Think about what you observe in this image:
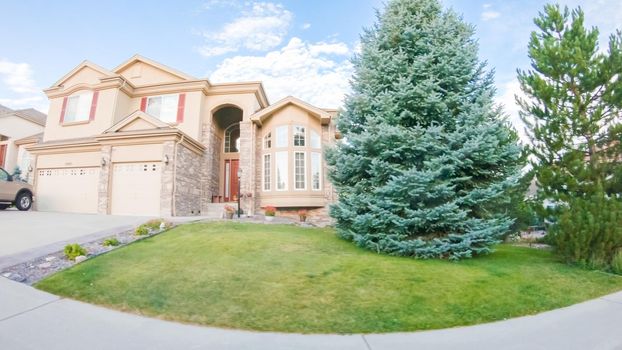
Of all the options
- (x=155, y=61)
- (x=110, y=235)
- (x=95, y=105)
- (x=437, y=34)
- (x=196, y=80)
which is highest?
(x=155, y=61)

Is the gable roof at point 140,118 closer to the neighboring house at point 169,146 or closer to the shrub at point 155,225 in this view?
the neighboring house at point 169,146

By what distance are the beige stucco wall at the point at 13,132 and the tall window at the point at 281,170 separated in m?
21.1

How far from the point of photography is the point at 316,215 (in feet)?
49.2

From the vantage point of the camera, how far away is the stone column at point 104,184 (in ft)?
44.3

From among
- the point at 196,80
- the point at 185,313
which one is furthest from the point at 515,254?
the point at 196,80

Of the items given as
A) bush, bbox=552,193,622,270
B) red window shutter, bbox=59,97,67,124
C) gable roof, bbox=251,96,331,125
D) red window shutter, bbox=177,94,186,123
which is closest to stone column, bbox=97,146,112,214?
red window shutter, bbox=177,94,186,123

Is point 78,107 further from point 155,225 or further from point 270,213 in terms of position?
point 270,213

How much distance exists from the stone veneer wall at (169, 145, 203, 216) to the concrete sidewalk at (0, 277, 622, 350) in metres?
9.58

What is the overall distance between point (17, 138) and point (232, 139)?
1894cm

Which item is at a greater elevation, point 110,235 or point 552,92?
point 552,92

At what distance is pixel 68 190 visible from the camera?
15.2 metres

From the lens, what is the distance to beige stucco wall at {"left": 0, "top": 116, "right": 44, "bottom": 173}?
23.3 m

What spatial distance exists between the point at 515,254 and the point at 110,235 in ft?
34.4

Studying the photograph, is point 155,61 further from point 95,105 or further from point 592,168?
point 592,168
